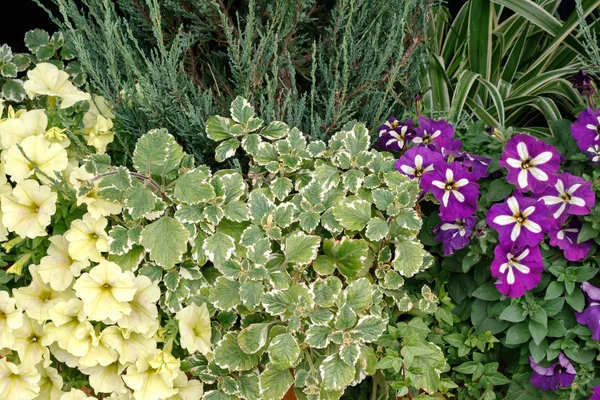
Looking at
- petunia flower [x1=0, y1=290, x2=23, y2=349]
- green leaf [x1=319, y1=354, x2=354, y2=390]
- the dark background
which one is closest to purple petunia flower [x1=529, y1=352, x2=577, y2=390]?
green leaf [x1=319, y1=354, x2=354, y2=390]

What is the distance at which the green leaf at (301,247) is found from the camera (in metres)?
1.28

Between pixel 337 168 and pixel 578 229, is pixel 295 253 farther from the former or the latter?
pixel 578 229

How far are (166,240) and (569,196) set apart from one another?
805 millimetres

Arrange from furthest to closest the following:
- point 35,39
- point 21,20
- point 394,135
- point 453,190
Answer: point 21,20 < point 35,39 < point 394,135 < point 453,190

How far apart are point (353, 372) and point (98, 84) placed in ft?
2.92

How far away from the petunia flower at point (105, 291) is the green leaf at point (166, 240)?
72 millimetres

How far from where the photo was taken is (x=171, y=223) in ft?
4.29

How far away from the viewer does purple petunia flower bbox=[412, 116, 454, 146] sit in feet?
4.90

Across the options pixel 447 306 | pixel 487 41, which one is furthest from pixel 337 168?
pixel 487 41

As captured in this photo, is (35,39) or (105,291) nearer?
(105,291)

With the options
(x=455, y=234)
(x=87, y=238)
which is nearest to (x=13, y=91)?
(x=87, y=238)

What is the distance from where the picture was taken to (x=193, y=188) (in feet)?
4.29

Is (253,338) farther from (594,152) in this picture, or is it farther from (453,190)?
(594,152)

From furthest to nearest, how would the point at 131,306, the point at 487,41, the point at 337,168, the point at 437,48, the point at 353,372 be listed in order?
the point at 437,48
the point at 487,41
the point at 337,168
the point at 131,306
the point at 353,372
